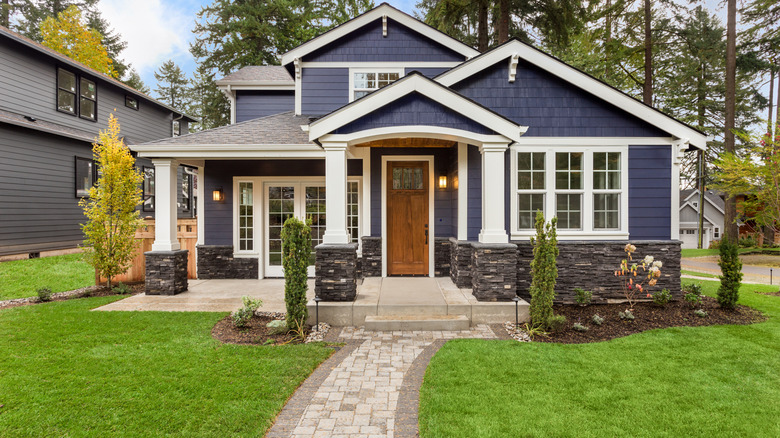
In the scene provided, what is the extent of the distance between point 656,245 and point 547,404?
5041 millimetres

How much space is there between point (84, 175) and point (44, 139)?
1.63m

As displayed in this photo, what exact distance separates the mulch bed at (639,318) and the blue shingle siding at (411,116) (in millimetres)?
3450

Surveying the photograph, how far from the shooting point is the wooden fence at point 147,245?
7590mm

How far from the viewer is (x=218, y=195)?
7.77 meters

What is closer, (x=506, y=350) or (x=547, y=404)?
(x=547, y=404)

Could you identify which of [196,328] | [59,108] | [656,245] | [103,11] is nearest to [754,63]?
[656,245]

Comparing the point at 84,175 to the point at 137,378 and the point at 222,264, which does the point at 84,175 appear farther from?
the point at 137,378

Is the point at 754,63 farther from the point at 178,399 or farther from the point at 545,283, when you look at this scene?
the point at 178,399

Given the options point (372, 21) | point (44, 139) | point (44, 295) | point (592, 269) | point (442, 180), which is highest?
point (372, 21)

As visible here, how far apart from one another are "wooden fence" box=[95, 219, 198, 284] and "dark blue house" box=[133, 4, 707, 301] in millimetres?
240

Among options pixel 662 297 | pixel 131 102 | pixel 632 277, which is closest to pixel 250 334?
pixel 632 277

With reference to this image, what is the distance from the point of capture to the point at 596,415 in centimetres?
276

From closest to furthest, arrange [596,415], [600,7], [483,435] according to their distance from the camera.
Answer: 1. [483,435]
2. [596,415]
3. [600,7]

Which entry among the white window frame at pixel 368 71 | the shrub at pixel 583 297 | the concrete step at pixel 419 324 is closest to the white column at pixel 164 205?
the white window frame at pixel 368 71
